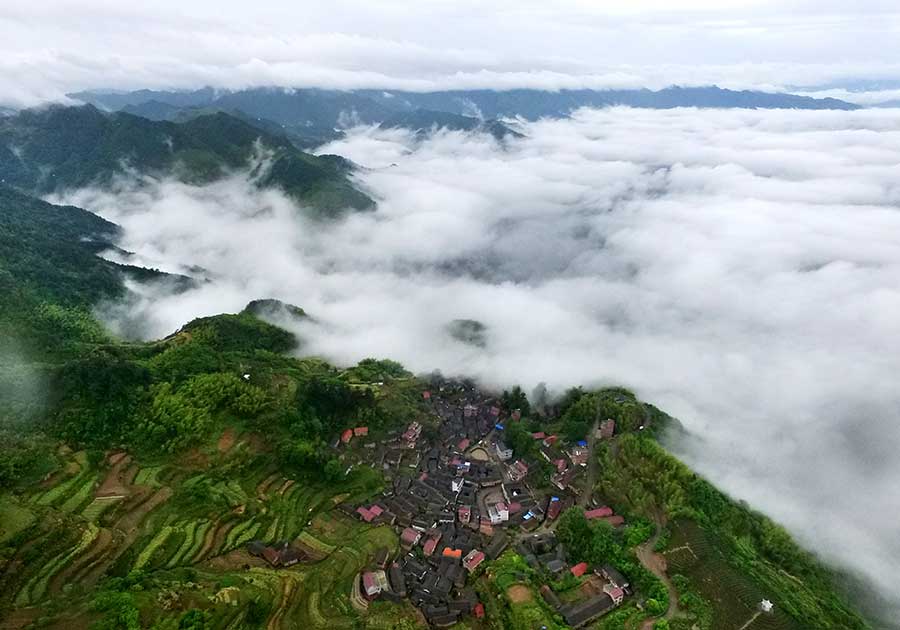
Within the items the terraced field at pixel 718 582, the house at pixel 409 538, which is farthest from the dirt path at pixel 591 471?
the house at pixel 409 538

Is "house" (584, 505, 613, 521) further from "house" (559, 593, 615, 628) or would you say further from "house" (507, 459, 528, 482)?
"house" (559, 593, 615, 628)

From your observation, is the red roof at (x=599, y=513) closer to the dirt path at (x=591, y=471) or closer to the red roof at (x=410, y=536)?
the dirt path at (x=591, y=471)

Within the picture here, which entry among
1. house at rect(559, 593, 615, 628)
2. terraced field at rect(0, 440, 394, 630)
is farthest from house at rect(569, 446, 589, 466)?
terraced field at rect(0, 440, 394, 630)

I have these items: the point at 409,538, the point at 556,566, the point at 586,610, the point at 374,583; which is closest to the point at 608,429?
the point at 556,566

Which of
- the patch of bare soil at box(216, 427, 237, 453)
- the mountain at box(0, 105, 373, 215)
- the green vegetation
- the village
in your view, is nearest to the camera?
the green vegetation

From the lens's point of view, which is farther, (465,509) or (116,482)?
(465,509)

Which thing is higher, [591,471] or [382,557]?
[591,471]

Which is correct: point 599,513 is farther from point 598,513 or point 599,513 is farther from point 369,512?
point 369,512
